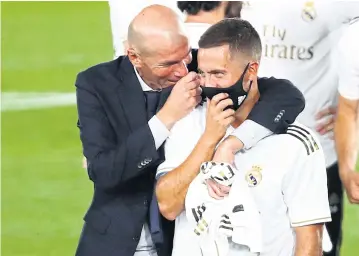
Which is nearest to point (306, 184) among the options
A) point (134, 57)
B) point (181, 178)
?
point (181, 178)

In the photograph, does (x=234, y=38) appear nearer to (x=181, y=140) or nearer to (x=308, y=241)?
(x=181, y=140)

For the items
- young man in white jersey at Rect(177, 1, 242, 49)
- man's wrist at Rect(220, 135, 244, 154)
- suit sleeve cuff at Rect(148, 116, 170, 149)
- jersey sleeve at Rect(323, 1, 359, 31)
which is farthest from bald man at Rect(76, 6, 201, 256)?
jersey sleeve at Rect(323, 1, 359, 31)

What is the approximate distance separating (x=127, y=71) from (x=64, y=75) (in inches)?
65.1

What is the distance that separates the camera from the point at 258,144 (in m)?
2.30

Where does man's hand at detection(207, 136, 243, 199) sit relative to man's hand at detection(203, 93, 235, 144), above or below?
below

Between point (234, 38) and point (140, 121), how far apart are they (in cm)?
31

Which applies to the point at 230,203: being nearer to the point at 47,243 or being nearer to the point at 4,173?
A: the point at 47,243

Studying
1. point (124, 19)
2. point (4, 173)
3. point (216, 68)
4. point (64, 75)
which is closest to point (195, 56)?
point (216, 68)

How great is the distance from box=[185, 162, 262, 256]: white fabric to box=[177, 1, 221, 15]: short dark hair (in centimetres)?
66

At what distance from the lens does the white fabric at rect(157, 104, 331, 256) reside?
223cm

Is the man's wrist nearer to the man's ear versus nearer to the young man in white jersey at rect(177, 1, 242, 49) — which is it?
the man's ear

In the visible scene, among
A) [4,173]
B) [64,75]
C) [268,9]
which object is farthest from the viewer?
[64,75]

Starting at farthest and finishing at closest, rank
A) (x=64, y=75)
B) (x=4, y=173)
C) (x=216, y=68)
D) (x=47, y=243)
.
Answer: (x=64, y=75), (x=4, y=173), (x=47, y=243), (x=216, y=68)

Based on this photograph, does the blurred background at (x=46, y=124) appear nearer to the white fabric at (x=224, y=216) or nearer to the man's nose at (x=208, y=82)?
the white fabric at (x=224, y=216)
